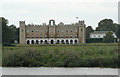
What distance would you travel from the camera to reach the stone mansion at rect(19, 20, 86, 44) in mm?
86106

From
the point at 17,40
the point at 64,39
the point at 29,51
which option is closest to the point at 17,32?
the point at 17,40

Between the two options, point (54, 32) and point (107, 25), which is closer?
point (54, 32)

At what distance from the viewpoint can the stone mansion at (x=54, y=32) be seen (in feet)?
283

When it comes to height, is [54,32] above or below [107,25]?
below

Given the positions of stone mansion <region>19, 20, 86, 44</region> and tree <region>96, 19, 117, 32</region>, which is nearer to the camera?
stone mansion <region>19, 20, 86, 44</region>

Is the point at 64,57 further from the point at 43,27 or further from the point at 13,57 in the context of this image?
the point at 43,27

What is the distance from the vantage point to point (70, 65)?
10391 millimetres

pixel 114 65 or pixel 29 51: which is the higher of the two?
pixel 29 51

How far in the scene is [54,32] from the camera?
8919 centimetres

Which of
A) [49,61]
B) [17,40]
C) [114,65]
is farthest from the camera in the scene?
[17,40]

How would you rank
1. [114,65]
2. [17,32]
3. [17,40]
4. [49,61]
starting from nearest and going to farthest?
[114,65] < [49,61] < [17,40] < [17,32]

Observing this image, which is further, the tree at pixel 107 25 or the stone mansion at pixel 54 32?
the tree at pixel 107 25

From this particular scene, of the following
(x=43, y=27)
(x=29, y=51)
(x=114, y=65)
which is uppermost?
(x=43, y=27)

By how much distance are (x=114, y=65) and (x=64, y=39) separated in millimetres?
77384
